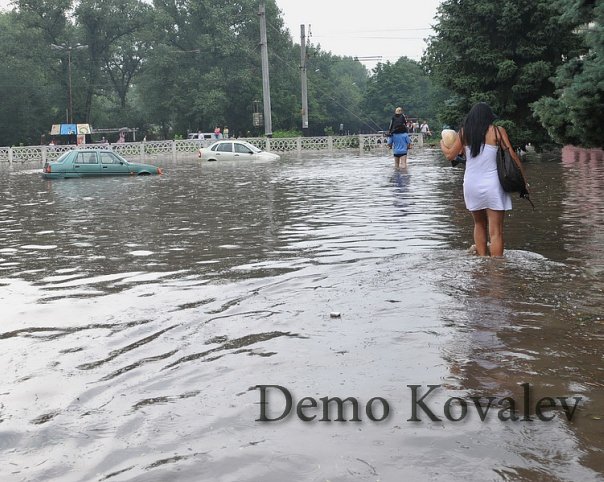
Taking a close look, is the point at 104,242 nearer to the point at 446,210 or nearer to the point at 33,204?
the point at 446,210

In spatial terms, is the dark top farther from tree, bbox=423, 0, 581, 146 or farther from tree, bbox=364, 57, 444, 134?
tree, bbox=364, 57, 444, 134

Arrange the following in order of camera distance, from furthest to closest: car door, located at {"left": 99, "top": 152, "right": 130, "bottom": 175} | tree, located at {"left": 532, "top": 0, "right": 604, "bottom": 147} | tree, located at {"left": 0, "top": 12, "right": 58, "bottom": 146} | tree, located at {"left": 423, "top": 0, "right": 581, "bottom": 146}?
1. tree, located at {"left": 0, "top": 12, "right": 58, "bottom": 146}
2. tree, located at {"left": 423, "top": 0, "right": 581, "bottom": 146}
3. car door, located at {"left": 99, "top": 152, "right": 130, "bottom": 175}
4. tree, located at {"left": 532, "top": 0, "right": 604, "bottom": 147}

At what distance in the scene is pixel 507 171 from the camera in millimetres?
8039

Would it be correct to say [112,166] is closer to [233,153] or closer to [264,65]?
[233,153]

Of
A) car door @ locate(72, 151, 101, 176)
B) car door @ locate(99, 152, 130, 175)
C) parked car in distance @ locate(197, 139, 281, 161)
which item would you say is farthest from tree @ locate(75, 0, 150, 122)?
car door @ locate(72, 151, 101, 176)

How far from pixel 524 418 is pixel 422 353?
46.1 inches

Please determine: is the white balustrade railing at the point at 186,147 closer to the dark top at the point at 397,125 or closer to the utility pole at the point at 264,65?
the utility pole at the point at 264,65

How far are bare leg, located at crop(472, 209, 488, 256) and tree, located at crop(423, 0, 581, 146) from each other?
20.5 m

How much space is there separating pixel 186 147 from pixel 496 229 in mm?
44876

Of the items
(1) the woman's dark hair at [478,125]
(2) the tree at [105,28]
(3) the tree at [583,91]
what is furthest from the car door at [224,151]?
(2) the tree at [105,28]

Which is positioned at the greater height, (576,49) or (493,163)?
(576,49)

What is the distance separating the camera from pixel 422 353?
4.99 metres

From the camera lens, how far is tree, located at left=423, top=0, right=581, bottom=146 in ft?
91.8

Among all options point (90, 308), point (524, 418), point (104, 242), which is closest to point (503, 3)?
point (104, 242)
